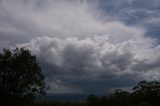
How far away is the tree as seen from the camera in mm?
57562

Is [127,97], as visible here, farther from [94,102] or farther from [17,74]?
[17,74]

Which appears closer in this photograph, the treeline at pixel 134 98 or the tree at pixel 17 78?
the tree at pixel 17 78

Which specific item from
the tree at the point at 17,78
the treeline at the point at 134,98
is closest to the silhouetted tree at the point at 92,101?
the treeline at the point at 134,98

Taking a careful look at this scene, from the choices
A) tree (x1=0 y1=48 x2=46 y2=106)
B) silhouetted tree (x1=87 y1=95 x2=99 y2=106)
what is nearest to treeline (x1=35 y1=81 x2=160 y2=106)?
silhouetted tree (x1=87 y1=95 x2=99 y2=106)

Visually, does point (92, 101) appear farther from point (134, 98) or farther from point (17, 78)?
point (17, 78)

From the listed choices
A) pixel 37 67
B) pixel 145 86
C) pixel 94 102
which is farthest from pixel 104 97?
pixel 37 67

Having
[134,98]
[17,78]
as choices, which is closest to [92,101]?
[134,98]

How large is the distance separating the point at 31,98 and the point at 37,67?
17.7 ft

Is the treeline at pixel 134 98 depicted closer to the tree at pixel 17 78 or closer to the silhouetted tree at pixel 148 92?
the silhouetted tree at pixel 148 92

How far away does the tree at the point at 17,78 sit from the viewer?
5756 cm

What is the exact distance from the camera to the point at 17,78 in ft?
190

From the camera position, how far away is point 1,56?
59.6m

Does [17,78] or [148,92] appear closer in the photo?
[17,78]

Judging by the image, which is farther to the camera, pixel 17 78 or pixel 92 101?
pixel 92 101
